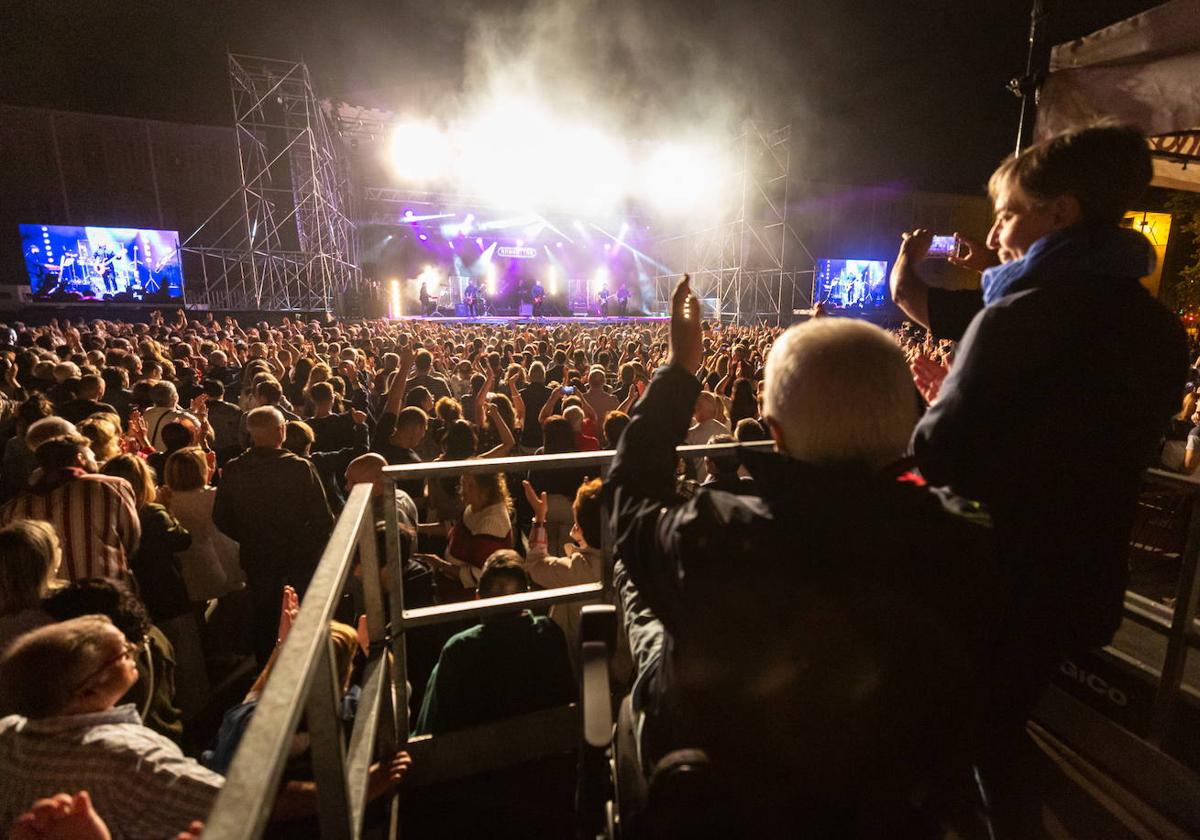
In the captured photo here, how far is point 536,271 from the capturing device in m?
35.9

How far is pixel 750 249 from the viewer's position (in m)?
29.0

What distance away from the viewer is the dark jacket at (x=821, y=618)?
3.08ft

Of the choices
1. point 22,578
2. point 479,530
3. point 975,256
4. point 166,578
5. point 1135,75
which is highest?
point 1135,75

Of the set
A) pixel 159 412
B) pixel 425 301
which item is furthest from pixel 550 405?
pixel 425 301

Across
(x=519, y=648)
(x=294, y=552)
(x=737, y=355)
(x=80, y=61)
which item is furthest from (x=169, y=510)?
(x=80, y=61)

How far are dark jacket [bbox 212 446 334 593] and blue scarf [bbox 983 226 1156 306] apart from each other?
12.0 feet

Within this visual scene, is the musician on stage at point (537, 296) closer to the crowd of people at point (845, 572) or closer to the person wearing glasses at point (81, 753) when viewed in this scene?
the crowd of people at point (845, 572)

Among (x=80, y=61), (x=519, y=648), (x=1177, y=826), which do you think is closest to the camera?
(x=1177, y=826)

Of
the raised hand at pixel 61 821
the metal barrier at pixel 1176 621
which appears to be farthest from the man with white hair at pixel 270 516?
the metal barrier at pixel 1176 621

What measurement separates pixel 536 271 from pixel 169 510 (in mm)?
33684

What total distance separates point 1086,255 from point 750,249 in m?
29.6

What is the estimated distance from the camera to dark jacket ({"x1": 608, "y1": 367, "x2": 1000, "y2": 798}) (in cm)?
94

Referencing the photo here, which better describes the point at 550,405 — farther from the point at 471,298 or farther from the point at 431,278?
the point at 431,278

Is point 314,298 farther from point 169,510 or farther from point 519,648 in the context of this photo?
point 519,648
